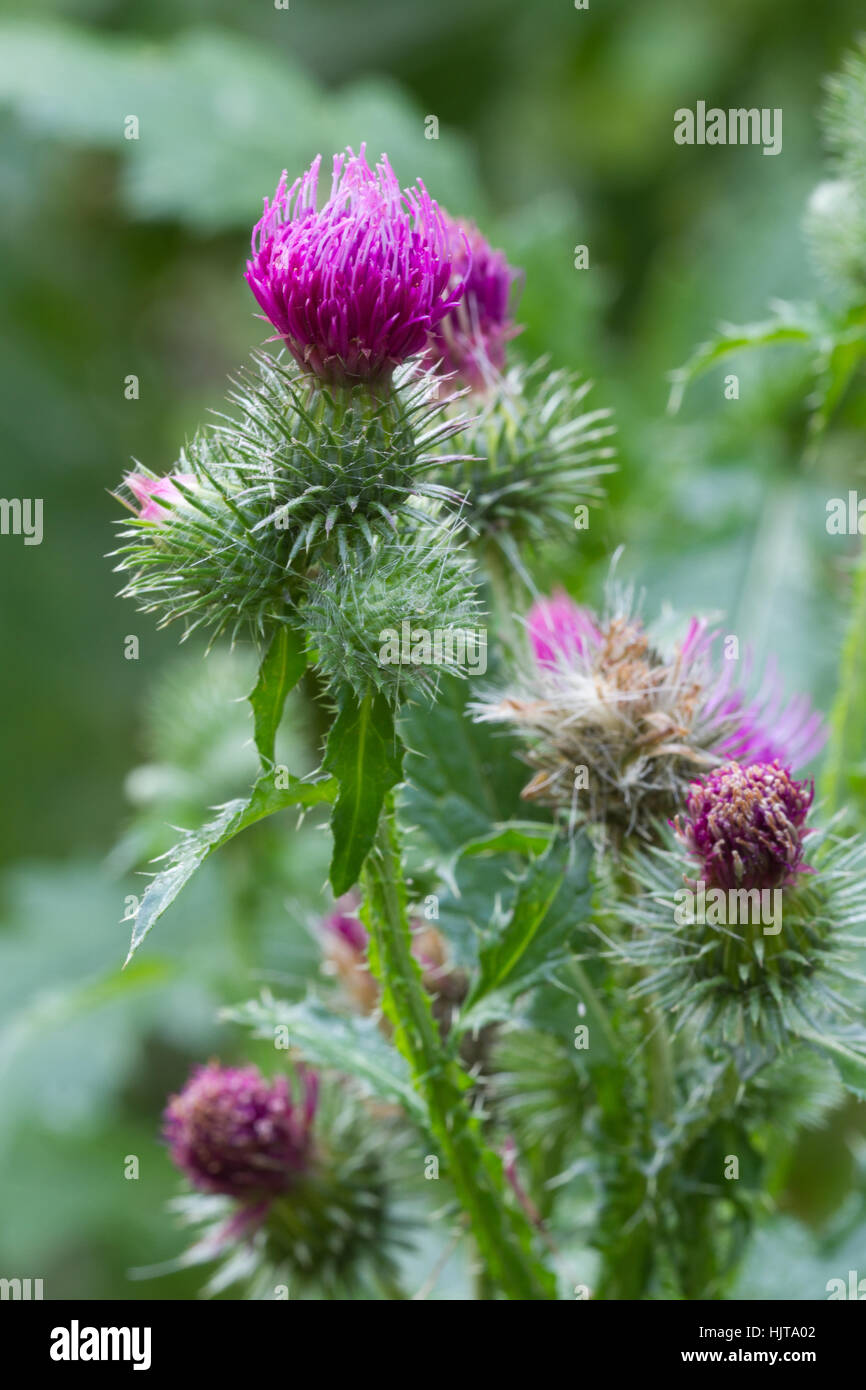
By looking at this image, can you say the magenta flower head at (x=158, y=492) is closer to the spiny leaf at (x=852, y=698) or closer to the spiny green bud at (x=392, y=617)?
the spiny green bud at (x=392, y=617)

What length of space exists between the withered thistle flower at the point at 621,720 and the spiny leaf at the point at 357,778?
0.89 ft

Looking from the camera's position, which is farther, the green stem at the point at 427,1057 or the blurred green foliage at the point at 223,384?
the blurred green foliage at the point at 223,384

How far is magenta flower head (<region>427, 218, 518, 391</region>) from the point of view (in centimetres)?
195

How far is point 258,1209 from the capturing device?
213 cm

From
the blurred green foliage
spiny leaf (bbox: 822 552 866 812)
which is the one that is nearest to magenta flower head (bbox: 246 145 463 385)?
the blurred green foliage

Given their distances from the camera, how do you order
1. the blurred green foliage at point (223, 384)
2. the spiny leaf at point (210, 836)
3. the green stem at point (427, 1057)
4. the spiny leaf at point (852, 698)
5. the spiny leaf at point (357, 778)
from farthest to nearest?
1. the blurred green foliage at point (223, 384)
2. the spiny leaf at point (852, 698)
3. the green stem at point (427, 1057)
4. the spiny leaf at point (357, 778)
5. the spiny leaf at point (210, 836)

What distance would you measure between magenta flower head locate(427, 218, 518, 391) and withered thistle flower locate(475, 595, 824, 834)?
37cm

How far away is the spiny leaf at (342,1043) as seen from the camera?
1.76 m

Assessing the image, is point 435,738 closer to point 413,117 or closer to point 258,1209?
point 258,1209

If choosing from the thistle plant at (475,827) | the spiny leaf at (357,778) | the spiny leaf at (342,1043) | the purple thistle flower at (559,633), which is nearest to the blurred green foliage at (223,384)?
the spiny leaf at (342,1043)

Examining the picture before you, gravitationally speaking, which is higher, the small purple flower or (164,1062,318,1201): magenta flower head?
the small purple flower

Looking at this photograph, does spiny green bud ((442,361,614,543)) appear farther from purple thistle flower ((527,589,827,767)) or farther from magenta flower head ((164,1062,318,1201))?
magenta flower head ((164,1062,318,1201))
